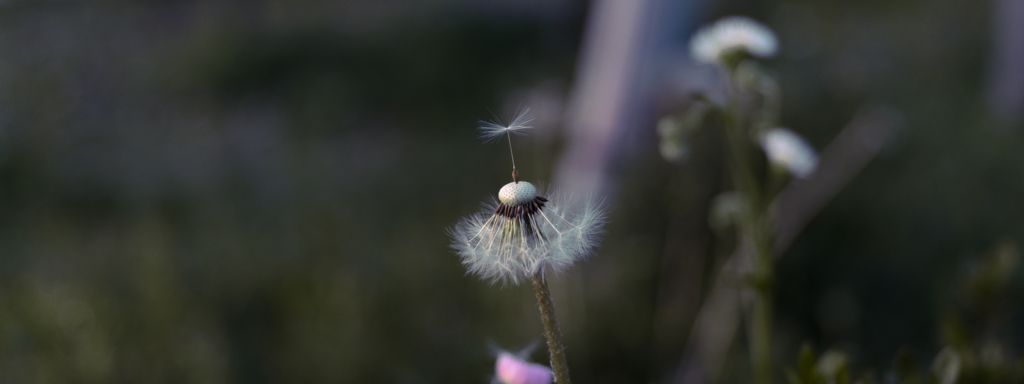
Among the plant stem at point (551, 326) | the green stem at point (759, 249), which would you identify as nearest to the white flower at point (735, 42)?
the green stem at point (759, 249)

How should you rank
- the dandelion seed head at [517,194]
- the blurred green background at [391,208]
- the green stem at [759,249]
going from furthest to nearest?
the blurred green background at [391,208]
the green stem at [759,249]
the dandelion seed head at [517,194]

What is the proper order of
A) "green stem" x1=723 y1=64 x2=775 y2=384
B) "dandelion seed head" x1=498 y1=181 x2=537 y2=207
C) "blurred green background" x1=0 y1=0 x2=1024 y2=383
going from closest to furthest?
"dandelion seed head" x1=498 y1=181 x2=537 y2=207
"green stem" x1=723 y1=64 x2=775 y2=384
"blurred green background" x1=0 y1=0 x2=1024 y2=383

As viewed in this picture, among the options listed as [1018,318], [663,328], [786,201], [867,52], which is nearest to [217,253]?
[663,328]

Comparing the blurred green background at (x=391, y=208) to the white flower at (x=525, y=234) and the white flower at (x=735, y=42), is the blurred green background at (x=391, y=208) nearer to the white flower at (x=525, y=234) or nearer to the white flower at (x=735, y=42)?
the white flower at (x=525, y=234)

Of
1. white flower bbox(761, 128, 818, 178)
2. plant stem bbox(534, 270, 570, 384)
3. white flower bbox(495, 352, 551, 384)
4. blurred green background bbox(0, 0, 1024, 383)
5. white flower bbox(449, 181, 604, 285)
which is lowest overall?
blurred green background bbox(0, 0, 1024, 383)

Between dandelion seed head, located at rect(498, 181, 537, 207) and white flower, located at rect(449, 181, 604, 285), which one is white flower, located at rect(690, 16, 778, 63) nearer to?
white flower, located at rect(449, 181, 604, 285)

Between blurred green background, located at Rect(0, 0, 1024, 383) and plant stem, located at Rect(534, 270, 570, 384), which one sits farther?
blurred green background, located at Rect(0, 0, 1024, 383)

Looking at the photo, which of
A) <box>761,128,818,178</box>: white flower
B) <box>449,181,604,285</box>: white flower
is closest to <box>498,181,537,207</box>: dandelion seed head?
<box>449,181,604,285</box>: white flower
